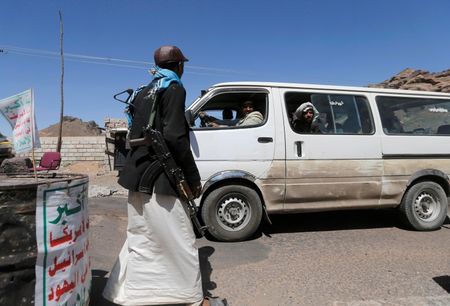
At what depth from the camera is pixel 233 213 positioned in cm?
538

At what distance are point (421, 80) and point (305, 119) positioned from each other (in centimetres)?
2739

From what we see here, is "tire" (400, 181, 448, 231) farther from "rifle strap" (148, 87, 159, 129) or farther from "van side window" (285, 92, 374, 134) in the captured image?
"rifle strap" (148, 87, 159, 129)

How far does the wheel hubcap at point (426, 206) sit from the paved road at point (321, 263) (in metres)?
0.27

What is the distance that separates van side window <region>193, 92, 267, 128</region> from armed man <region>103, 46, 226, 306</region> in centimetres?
229

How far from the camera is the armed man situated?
3.03 metres

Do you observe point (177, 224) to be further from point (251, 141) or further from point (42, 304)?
point (251, 141)

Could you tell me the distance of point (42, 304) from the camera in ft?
7.73

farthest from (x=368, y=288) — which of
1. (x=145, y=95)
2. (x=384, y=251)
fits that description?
(x=145, y=95)

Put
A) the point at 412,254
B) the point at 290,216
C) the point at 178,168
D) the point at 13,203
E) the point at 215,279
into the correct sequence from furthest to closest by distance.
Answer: the point at 290,216, the point at 412,254, the point at 215,279, the point at 178,168, the point at 13,203

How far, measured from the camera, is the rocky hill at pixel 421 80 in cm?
2786

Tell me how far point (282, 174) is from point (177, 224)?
8.81ft

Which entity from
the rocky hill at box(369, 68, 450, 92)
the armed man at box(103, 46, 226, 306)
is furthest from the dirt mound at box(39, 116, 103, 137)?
the armed man at box(103, 46, 226, 306)

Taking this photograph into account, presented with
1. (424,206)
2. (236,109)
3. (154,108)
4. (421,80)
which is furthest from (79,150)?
(421,80)

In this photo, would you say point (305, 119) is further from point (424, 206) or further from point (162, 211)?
point (162, 211)
